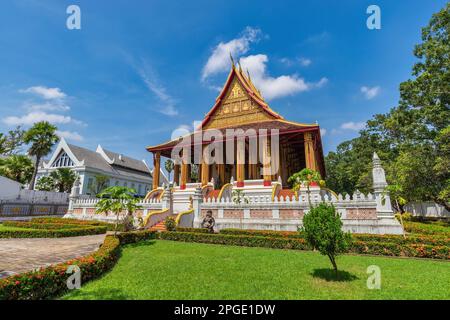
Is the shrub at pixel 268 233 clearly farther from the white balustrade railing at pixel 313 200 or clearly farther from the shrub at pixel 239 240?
the white balustrade railing at pixel 313 200

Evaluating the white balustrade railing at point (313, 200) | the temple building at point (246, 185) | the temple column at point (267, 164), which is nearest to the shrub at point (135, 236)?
the temple building at point (246, 185)

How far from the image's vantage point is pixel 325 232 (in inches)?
218

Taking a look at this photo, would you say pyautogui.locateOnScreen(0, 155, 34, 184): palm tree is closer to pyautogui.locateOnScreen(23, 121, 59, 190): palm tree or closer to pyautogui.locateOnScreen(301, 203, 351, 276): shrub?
pyautogui.locateOnScreen(23, 121, 59, 190): palm tree

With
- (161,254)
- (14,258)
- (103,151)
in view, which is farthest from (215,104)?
(103,151)

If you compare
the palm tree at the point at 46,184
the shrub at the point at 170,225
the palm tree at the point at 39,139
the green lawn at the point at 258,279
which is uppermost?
the palm tree at the point at 39,139

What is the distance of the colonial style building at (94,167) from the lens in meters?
34.7

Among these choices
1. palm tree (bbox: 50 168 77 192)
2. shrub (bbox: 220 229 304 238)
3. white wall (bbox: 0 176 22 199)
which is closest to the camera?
shrub (bbox: 220 229 304 238)

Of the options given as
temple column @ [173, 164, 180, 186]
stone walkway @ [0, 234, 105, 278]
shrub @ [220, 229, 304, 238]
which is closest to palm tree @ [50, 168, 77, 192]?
temple column @ [173, 164, 180, 186]

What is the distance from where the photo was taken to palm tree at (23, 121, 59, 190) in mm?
28531

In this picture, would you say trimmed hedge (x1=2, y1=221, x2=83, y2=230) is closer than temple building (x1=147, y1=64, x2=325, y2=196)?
Yes

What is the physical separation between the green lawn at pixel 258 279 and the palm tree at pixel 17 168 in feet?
106

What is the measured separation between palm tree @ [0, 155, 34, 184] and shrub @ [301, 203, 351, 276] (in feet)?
124

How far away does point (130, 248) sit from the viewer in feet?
31.7

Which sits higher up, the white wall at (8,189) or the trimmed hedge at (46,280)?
the white wall at (8,189)
